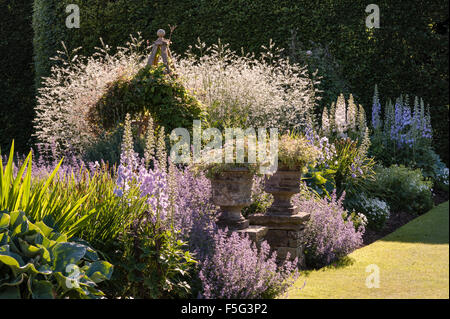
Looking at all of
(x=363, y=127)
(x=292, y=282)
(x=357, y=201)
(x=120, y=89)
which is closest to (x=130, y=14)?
(x=120, y=89)

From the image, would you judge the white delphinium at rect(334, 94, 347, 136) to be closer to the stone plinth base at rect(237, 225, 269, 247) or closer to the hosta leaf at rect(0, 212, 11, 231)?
the stone plinth base at rect(237, 225, 269, 247)

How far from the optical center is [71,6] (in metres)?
10.8

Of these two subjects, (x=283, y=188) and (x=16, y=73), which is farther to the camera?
(x=16, y=73)

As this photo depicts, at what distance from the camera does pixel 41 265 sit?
9.61 feet

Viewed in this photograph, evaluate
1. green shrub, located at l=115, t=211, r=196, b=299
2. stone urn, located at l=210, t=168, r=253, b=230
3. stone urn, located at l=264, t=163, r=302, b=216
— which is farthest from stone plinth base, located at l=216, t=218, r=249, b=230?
green shrub, located at l=115, t=211, r=196, b=299

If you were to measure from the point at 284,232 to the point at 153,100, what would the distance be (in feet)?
9.20

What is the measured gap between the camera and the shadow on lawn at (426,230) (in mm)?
5496

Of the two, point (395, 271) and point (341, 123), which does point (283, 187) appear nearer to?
point (395, 271)

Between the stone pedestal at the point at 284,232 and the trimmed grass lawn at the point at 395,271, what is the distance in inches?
9.8

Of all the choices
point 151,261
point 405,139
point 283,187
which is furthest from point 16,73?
point 151,261

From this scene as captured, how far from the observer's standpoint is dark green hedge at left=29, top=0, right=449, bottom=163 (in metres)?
8.72
